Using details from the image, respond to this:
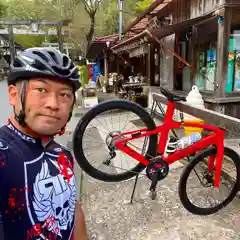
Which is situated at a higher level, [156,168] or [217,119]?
[217,119]

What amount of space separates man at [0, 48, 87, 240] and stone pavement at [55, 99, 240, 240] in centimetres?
201

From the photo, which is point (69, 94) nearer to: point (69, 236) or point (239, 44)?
point (69, 236)

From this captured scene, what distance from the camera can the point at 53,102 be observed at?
105cm

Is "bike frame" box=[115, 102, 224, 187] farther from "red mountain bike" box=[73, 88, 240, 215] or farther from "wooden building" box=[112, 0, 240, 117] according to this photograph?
"wooden building" box=[112, 0, 240, 117]

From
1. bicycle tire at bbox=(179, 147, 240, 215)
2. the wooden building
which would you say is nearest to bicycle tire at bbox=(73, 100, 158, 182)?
bicycle tire at bbox=(179, 147, 240, 215)

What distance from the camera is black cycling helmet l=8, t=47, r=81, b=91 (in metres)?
1.04

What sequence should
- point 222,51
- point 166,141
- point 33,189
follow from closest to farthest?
point 33,189, point 166,141, point 222,51

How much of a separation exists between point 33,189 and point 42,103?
13.4 inches

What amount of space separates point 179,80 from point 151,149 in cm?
545

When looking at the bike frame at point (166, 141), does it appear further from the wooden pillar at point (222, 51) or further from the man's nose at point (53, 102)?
the wooden pillar at point (222, 51)

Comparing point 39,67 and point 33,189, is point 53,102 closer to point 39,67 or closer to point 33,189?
point 39,67

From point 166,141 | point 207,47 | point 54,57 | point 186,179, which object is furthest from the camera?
point 207,47

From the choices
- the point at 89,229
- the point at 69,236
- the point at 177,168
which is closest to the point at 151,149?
the point at 89,229

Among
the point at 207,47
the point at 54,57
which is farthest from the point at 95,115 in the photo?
the point at 207,47
